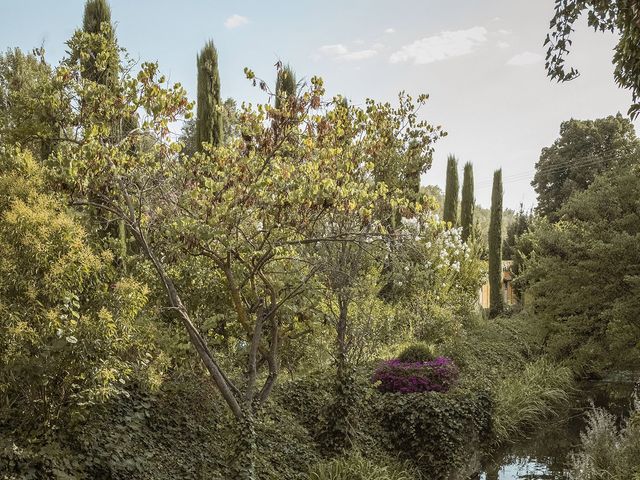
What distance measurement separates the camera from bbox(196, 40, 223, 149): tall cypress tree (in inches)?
578

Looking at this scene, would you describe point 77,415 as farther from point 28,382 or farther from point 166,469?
point 166,469

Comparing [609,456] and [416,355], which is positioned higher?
[416,355]

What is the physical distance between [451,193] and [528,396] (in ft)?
49.9

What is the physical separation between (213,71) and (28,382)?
447 inches

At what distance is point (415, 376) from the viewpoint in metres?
9.80

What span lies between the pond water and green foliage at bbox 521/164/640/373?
118 centimetres

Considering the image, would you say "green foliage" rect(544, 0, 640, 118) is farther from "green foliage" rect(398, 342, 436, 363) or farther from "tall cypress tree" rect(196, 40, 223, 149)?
"tall cypress tree" rect(196, 40, 223, 149)

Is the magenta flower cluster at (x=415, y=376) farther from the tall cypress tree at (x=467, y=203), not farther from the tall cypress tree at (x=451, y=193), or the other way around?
the tall cypress tree at (x=467, y=203)

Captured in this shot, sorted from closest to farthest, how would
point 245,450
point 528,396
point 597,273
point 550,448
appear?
1. point 245,450
2. point 550,448
3. point 597,273
4. point 528,396

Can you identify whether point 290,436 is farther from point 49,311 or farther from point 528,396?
point 528,396

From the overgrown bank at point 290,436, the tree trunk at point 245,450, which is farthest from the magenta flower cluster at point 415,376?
the tree trunk at point 245,450

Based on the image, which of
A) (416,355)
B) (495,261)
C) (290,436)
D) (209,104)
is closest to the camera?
(290,436)

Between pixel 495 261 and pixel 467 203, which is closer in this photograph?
pixel 495 261

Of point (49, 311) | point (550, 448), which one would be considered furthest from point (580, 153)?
point (49, 311)
